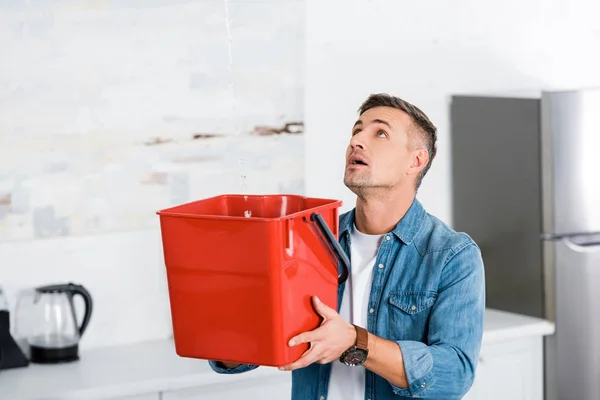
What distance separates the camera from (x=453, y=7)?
10.7 feet

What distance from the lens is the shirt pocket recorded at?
1.81 m

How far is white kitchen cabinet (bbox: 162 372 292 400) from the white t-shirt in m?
0.79

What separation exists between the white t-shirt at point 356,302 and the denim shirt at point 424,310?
0.05ft

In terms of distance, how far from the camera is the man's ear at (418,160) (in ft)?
6.33

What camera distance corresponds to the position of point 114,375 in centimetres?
254

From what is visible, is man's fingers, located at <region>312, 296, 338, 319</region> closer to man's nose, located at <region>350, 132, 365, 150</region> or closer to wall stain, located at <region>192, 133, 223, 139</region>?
man's nose, located at <region>350, 132, 365, 150</region>

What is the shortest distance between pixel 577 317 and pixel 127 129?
60.4 inches

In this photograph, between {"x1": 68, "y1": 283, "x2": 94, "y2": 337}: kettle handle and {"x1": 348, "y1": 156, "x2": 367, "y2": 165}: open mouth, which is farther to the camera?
{"x1": 68, "y1": 283, "x2": 94, "y2": 337}: kettle handle

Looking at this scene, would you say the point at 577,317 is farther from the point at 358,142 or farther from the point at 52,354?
the point at 52,354

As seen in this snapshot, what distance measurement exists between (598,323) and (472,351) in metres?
1.41

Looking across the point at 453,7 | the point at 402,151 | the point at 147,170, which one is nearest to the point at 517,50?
the point at 453,7

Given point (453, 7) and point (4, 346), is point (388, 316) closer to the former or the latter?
point (4, 346)

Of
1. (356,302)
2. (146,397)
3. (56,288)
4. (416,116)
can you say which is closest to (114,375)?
(146,397)

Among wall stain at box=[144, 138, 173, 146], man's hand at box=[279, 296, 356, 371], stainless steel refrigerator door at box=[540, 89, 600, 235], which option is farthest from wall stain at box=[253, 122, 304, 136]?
man's hand at box=[279, 296, 356, 371]
